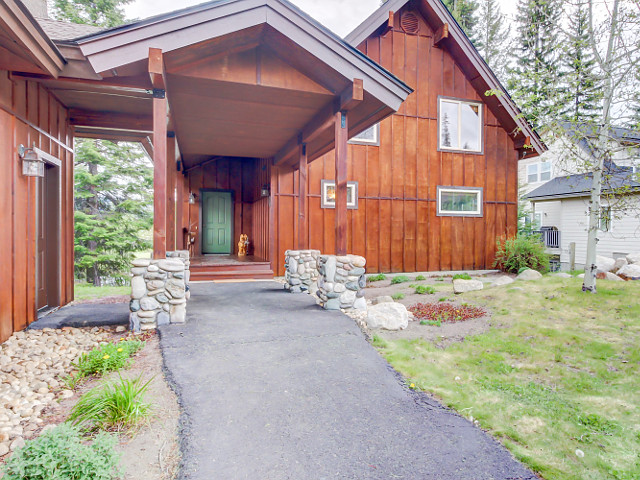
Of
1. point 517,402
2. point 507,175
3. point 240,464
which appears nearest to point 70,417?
point 240,464

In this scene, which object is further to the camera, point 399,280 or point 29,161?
point 399,280

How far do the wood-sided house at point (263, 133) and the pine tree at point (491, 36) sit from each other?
12125 millimetres

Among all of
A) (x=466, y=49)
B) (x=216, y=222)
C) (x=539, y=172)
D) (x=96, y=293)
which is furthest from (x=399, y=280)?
(x=539, y=172)

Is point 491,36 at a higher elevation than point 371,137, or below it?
higher

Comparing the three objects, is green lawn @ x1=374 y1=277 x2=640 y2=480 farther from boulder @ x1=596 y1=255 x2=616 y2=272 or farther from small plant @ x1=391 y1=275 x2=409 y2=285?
small plant @ x1=391 y1=275 x2=409 y2=285

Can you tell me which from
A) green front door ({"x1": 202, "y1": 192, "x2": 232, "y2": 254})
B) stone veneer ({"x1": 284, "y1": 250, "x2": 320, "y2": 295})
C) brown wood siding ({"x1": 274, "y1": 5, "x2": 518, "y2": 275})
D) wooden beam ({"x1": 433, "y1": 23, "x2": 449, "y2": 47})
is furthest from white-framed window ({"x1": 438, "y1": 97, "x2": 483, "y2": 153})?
green front door ({"x1": 202, "y1": 192, "x2": 232, "y2": 254})

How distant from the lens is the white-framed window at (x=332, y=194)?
9.16m

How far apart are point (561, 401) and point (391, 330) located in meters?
1.97

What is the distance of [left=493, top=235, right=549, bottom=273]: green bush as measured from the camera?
943 centimetres

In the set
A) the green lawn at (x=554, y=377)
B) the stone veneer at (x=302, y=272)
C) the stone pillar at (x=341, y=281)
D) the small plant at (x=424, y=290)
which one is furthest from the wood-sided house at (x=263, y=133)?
the small plant at (x=424, y=290)

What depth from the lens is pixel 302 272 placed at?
6.50 m

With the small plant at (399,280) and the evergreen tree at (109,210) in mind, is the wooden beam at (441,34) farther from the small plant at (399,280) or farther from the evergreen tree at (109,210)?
the evergreen tree at (109,210)

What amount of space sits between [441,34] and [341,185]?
7.22m

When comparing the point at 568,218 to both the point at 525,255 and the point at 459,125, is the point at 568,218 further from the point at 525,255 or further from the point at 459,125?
the point at 459,125
